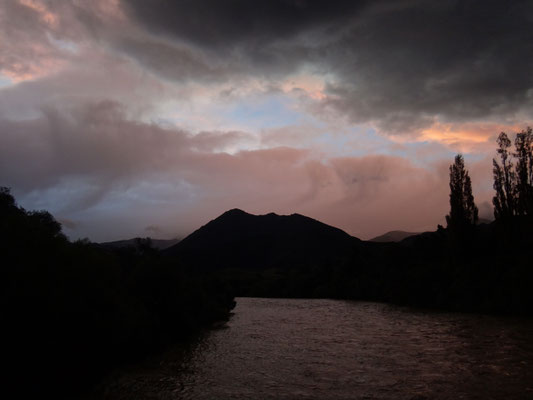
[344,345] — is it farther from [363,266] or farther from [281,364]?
[363,266]

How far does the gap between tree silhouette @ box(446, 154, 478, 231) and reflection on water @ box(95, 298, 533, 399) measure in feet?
114

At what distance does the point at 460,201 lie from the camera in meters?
83.6

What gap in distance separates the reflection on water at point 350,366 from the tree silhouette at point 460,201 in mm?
34885

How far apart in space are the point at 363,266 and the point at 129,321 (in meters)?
113

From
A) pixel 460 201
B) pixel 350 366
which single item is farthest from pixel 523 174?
pixel 350 366

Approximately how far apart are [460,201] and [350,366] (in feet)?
213

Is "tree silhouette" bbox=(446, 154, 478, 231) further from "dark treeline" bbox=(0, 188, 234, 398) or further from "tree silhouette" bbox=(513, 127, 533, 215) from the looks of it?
"dark treeline" bbox=(0, 188, 234, 398)

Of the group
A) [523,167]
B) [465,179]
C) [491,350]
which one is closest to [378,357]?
[491,350]

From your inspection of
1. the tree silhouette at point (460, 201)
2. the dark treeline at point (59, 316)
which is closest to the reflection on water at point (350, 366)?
the dark treeline at point (59, 316)

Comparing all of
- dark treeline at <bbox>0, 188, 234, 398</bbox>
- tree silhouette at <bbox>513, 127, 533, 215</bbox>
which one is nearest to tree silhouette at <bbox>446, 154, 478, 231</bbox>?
tree silhouette at <bbox>513, 127, 533, 215</bbox>

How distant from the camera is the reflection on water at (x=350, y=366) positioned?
23.2 metres

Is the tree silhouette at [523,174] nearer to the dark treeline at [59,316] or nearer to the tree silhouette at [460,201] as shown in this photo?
the tree silhouette at [460,201]

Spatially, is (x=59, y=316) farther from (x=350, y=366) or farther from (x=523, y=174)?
(x=523, y=174)

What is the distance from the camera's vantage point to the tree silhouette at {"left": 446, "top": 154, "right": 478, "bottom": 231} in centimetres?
8150
